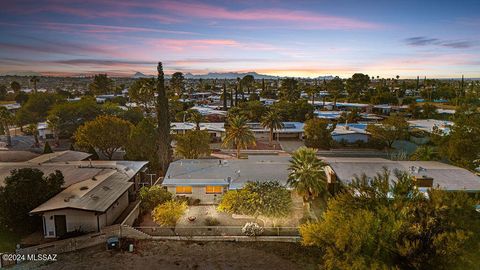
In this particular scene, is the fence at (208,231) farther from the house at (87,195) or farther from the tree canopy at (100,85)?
the tree canopy at (100,85)

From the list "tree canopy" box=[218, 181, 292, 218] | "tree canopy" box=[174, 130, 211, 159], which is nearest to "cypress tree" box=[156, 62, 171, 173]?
"tree canopy" box=[174, 130, 211, 159]

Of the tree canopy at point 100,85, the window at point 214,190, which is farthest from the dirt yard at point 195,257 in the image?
the tree canopy at point 100,85

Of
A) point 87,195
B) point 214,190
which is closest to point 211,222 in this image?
point 214,190

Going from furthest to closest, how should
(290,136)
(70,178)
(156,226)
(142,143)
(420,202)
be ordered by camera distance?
(290,136)
(142,143)
(70,178)
(156,226)
(420,202)

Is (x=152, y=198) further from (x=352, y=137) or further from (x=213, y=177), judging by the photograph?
(x=352, y=137)

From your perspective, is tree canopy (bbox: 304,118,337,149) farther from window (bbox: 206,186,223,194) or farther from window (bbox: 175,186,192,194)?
window (bbox: 175,186,192,194)

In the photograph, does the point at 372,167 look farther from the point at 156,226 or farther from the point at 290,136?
the point at 290,136

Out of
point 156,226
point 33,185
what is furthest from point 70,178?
point 156,226
